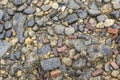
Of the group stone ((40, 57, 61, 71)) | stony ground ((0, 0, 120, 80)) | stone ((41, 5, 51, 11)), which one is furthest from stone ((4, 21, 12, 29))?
stone ((40, 57, 61, 71))

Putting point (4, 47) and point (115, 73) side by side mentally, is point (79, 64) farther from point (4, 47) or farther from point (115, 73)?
point (4, 47)

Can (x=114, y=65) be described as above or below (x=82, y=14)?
below

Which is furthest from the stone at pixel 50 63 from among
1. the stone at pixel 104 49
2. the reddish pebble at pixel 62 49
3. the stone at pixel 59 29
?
the stone at pixel 104 49

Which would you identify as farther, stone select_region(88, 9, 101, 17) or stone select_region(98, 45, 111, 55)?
stone select_region(88, 9, 101, 17)

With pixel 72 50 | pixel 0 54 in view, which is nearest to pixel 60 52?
pixel 72 50

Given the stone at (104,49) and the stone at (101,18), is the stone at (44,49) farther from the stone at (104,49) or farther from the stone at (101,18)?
the stone at (101,18)

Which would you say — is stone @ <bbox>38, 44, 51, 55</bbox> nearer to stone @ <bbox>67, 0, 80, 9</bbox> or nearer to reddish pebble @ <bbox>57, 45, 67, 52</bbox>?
reddish pebble @ <bbox>57, 45, 67, 52</bbox>

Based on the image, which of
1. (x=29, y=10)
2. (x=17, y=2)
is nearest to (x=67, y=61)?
(x=29, y=10)
